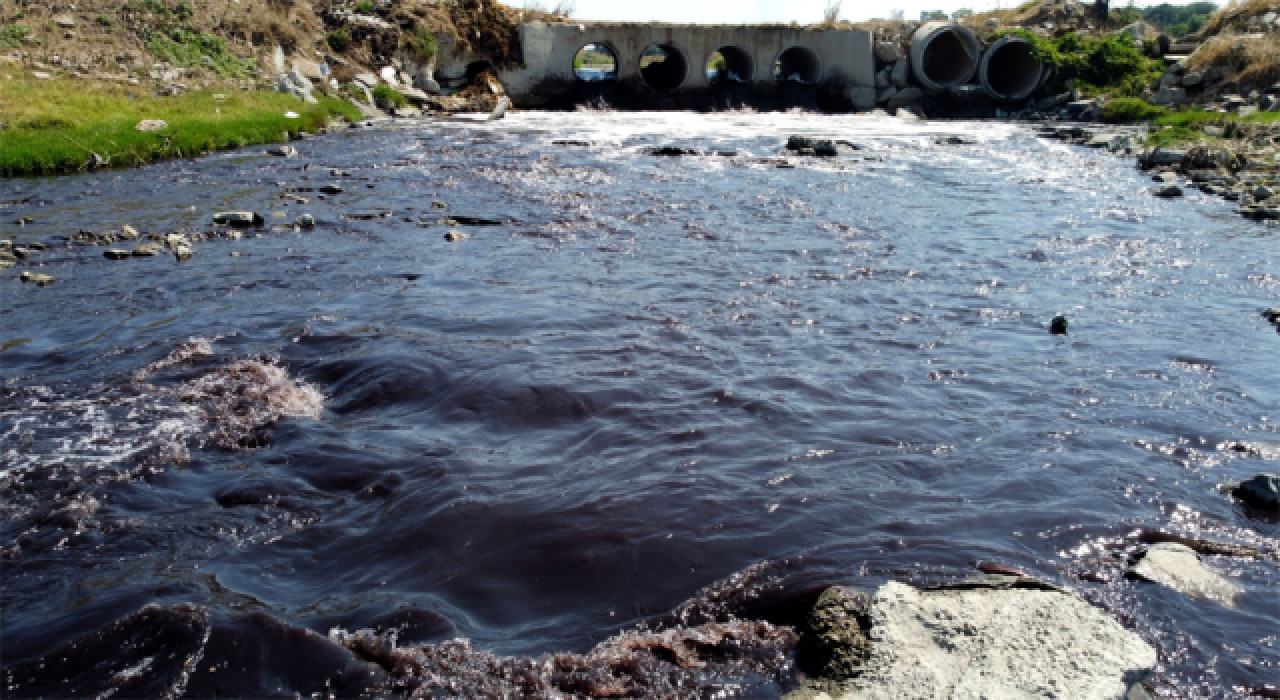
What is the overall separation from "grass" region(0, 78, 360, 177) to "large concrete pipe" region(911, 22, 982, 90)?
2710 cm

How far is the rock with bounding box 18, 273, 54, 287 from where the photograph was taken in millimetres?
11422

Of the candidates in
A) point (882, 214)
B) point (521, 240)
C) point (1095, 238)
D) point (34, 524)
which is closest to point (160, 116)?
point (521, 240)

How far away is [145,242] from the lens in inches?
539

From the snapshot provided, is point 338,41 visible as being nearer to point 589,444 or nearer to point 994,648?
point 589,444

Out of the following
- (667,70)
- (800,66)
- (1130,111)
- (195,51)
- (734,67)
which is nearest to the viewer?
(195,51)

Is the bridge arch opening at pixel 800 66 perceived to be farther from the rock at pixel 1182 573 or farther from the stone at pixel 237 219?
the rock at pixel 1182 573

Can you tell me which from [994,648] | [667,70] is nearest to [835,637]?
[994,648]

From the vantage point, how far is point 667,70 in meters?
46.1

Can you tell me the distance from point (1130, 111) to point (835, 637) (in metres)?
34.3

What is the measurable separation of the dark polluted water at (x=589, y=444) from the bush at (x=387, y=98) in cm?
1825

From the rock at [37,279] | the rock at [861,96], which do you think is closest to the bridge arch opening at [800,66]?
the rock at [861,96]

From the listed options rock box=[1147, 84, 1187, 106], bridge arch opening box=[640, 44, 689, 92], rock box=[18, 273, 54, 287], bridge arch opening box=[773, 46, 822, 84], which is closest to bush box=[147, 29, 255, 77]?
bridge arch opening box=[640, 44, 689, 92]

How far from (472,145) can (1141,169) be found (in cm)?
1809

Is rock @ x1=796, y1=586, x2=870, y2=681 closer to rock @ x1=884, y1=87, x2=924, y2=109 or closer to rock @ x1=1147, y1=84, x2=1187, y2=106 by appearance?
rock @ x1=1147, y1=84, x2=1187, y2=106
